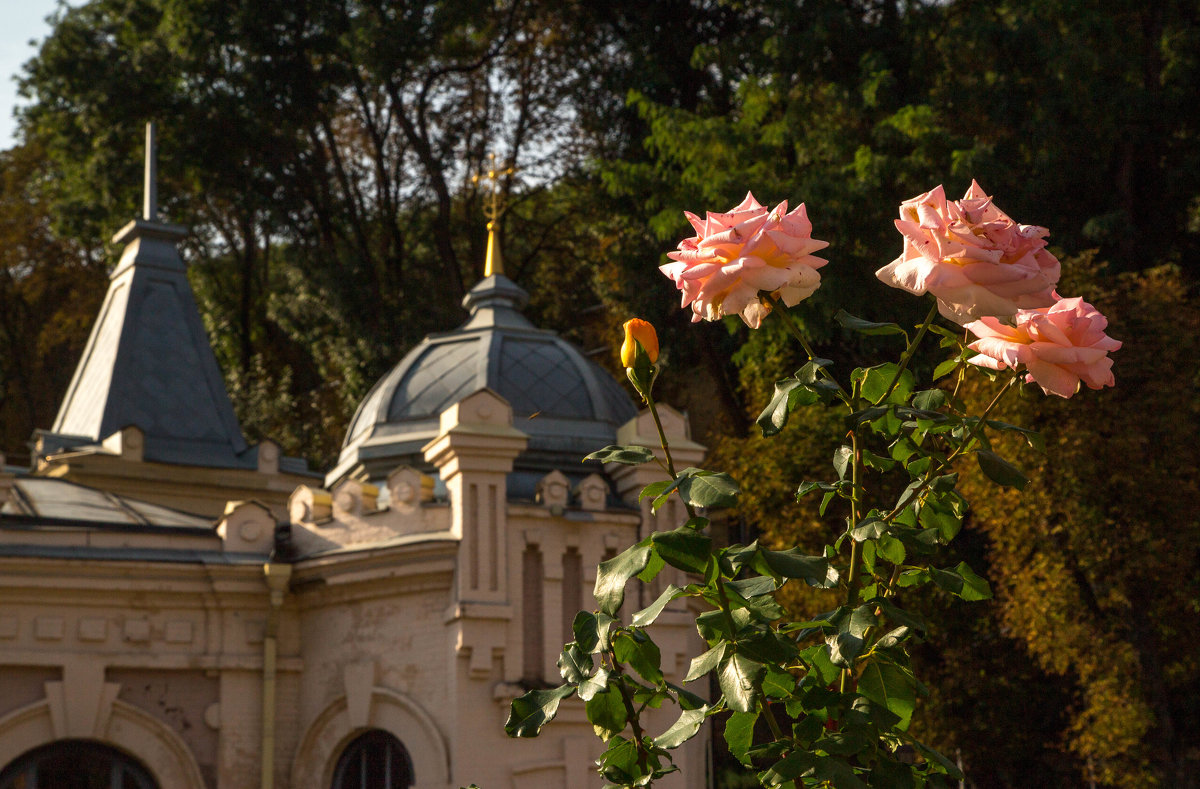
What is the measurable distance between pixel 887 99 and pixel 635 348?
644 inches

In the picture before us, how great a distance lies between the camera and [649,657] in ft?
9.62

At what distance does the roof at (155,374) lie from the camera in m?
18.9

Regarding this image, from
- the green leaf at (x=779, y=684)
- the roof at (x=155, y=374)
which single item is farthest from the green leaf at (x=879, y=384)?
the roof at (x=155, y=374)

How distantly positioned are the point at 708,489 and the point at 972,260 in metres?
0.65

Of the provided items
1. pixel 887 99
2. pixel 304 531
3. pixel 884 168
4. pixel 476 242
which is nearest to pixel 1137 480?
pixel 884 168

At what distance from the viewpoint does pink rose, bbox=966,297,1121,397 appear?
2.79 m

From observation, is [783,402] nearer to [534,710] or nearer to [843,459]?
[843,459]

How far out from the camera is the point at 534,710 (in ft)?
9.73

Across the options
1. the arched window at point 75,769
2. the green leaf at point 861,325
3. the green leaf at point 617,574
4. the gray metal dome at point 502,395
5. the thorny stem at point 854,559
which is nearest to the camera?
the green leaf at point 617,574

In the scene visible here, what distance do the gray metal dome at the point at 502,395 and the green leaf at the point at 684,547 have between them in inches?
435

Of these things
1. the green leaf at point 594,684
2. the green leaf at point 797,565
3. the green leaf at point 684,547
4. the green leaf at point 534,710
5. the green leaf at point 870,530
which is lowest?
the green leaf at point 534,710

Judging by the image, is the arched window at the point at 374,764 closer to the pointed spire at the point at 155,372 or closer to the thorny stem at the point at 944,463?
the pointed spire at the point at 155,372

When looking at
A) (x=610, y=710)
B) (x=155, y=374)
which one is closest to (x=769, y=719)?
(x=610, y=710)

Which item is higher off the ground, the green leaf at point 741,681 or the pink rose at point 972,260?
the pink rose at point 972,260
